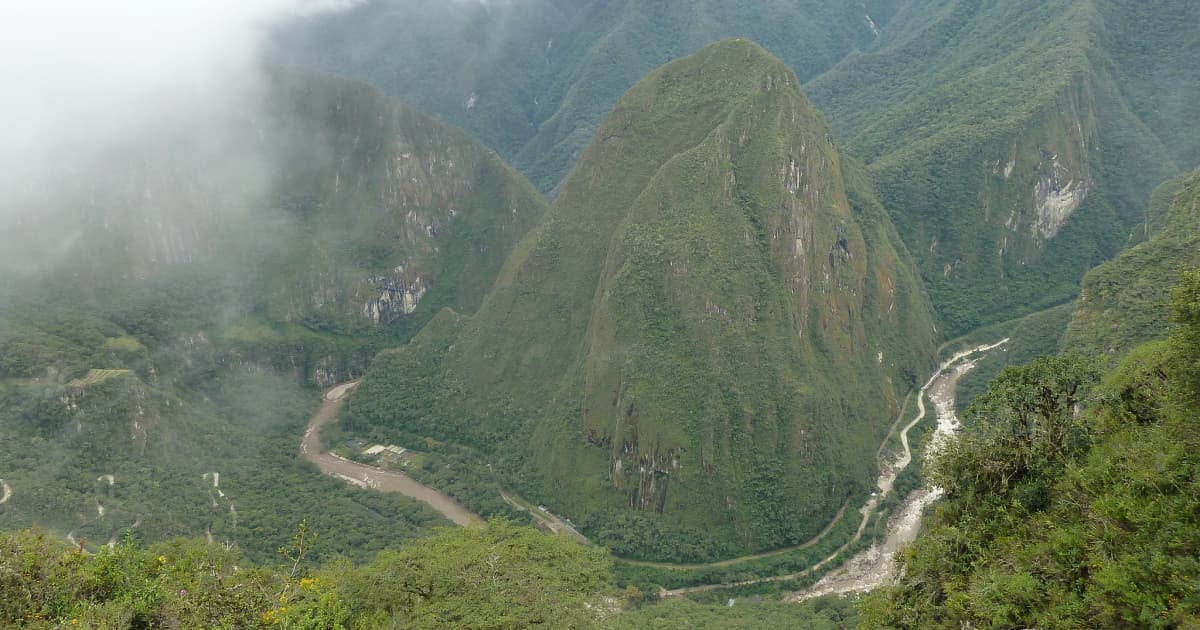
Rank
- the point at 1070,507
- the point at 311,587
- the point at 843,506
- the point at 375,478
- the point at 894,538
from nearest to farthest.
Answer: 1. the point at 1070,507
2. the point at 311,587
3. the point at 894,538
4. the point at 843,506
5. the point at 375,478

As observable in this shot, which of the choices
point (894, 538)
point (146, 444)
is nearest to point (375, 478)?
point (146, 444)

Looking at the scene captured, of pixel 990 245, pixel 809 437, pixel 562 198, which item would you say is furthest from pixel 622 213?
pixel 990 245

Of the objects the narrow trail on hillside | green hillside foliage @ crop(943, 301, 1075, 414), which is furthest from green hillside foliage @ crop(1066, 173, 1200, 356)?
green hillside foliage @ crop(943, 301, 1075, 414)

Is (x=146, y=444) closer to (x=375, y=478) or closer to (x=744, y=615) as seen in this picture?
(x=375, y=478)

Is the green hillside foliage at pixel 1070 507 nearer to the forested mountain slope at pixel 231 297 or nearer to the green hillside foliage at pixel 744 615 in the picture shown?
the green hillside foliage at pixel 744 615

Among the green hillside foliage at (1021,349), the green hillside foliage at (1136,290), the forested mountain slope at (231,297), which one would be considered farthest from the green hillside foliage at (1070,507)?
the green hillside foliage at (1021,349)

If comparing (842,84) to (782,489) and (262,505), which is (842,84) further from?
(262,505)

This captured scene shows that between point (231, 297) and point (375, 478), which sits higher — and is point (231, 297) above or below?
above
